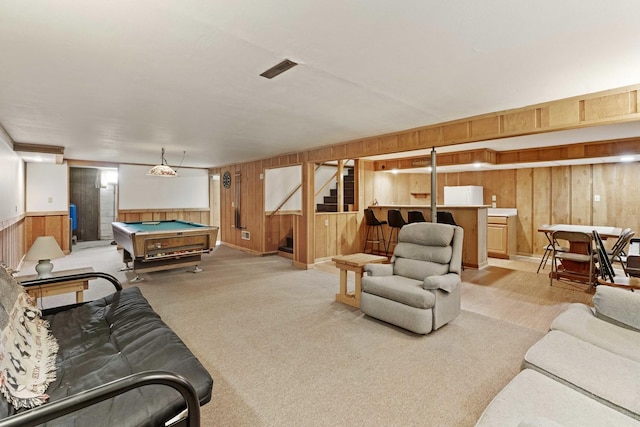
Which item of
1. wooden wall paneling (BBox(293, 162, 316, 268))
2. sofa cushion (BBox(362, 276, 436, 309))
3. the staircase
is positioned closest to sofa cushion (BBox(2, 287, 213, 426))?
sofa cushion (BBox(362, 276, 436, 309))

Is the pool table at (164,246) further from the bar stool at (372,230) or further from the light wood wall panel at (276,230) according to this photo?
the bar stool at (372,230)

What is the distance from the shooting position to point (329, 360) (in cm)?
254

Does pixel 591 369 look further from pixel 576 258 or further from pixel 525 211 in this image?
pixel 525 211

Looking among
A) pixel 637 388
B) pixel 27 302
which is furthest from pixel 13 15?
pixel 637 388

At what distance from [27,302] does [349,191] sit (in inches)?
264

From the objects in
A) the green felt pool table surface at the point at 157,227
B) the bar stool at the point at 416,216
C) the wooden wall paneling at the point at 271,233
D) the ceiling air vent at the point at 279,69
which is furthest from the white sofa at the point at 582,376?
the wooden wall paneling at the point at 271,233

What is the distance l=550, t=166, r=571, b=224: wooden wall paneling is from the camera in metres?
6.51

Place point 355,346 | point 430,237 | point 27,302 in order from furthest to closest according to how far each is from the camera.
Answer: point 430,237
point 355,346
point 27,302

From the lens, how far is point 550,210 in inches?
264

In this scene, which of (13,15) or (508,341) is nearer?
(13,15)

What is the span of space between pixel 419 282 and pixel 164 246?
418cm

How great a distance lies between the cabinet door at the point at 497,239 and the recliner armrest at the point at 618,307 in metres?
4.67

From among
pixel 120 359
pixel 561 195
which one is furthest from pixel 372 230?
pixel 120 359

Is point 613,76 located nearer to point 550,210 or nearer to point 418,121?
point 418,121
